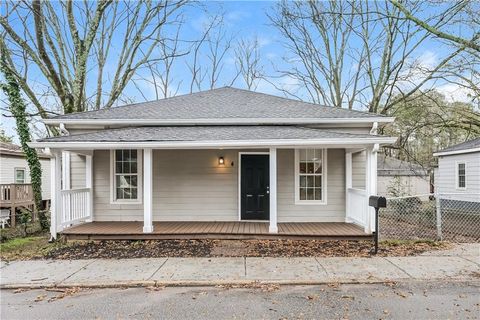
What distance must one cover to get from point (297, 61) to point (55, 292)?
18.9 meters

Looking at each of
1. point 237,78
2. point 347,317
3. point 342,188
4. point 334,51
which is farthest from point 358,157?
point 237,78

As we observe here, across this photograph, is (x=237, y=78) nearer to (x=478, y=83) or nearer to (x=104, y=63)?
(x=104, y=63)

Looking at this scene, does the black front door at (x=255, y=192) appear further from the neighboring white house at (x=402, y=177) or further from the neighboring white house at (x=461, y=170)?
the neighboring white house at (x=402, y=177)

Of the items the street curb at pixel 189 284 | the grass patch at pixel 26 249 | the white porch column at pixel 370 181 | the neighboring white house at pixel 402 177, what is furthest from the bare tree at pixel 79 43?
the neighboring white house at pixel 402 177

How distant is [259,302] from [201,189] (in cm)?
529

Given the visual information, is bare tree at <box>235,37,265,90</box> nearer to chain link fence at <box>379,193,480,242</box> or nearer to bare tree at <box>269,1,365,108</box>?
bare tree at <box>269,1,365,108</box>

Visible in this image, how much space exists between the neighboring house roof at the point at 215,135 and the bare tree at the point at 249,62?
15.7m

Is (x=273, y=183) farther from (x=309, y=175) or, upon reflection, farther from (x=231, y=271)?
(x=231, y=271)

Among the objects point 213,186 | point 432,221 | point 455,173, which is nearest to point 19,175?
point 213,186

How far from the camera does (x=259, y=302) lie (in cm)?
435

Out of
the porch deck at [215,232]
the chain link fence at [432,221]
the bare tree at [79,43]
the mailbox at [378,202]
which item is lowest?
the chain link fence at [432,221]

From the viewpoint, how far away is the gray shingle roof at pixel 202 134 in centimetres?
773

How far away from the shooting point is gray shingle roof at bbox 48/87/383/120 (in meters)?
9.22

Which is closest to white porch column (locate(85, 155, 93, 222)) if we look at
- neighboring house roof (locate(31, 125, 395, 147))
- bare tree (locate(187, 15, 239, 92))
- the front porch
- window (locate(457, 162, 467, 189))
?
the front porch
